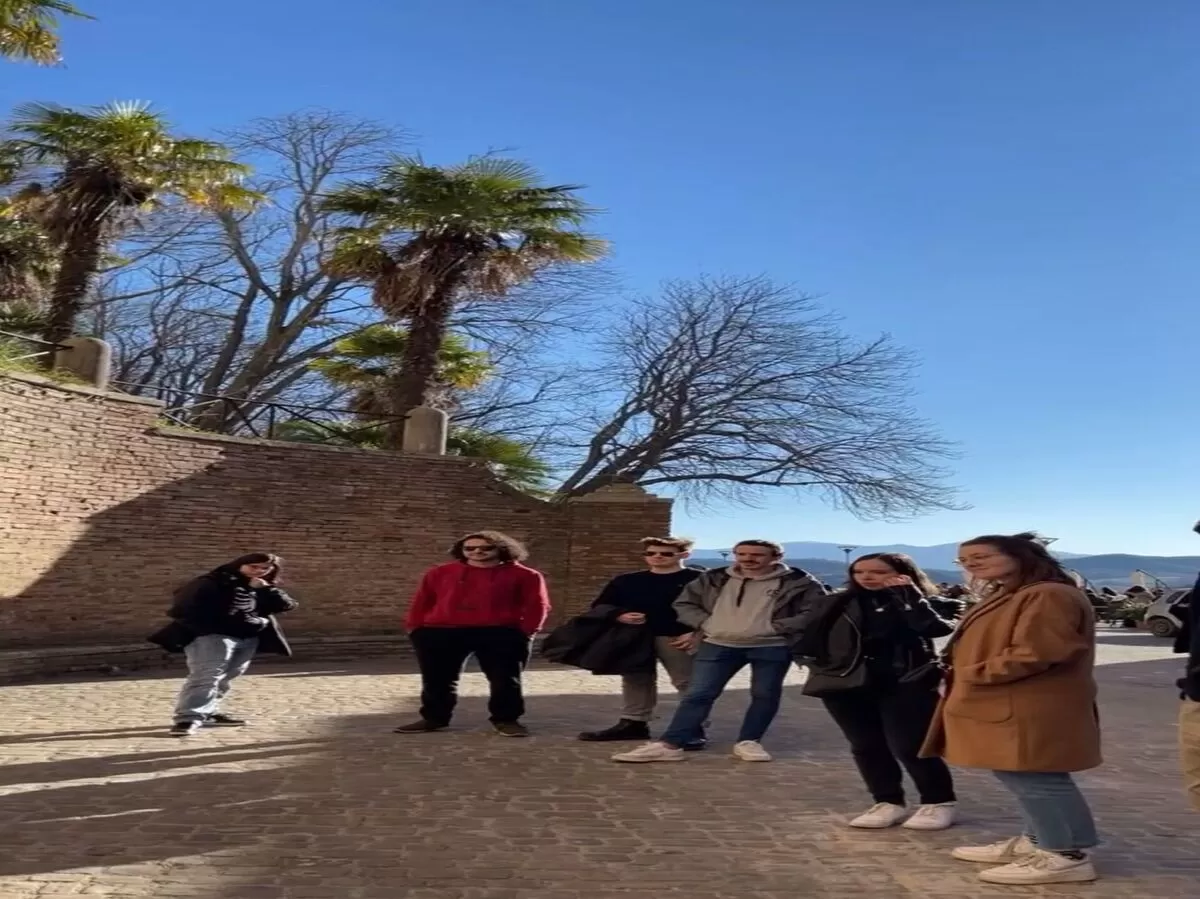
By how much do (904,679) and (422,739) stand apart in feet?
13.2

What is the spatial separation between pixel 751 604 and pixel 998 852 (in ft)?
8.77

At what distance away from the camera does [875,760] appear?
218 inches

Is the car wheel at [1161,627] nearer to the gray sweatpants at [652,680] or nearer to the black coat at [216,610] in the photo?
the gray sweatpants at [652,680]

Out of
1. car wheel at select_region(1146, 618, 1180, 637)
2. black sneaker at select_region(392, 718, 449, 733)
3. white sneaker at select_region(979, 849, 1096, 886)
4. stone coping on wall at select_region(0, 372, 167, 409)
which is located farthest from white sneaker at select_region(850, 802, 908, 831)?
car wheel at select_region(1146, 618, 1180, 637)

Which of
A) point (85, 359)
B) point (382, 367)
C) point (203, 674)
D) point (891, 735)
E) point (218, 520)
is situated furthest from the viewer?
point (382, 367)

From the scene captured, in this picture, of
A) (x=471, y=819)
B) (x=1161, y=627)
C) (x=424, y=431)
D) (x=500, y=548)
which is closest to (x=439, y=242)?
(x=424, y=431)

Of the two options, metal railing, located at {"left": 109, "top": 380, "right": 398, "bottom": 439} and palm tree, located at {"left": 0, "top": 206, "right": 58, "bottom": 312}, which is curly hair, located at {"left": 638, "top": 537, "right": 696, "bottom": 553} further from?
palm tree, located at {"left": 0, "top": 206, "right": 58, "bottom": 312}

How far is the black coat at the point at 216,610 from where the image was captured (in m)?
8.08

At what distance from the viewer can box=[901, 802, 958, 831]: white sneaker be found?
17.5 ft

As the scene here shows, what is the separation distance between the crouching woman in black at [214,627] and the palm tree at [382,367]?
11.1m

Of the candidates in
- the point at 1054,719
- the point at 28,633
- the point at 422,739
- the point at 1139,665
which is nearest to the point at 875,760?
the point at 1054,719

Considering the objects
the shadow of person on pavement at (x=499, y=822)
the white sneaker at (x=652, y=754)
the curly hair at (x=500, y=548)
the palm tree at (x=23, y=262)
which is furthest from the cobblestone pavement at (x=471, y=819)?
the palm tree at (x=23, y=262)

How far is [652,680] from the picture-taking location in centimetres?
803

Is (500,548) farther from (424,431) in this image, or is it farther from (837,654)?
(424,431)
